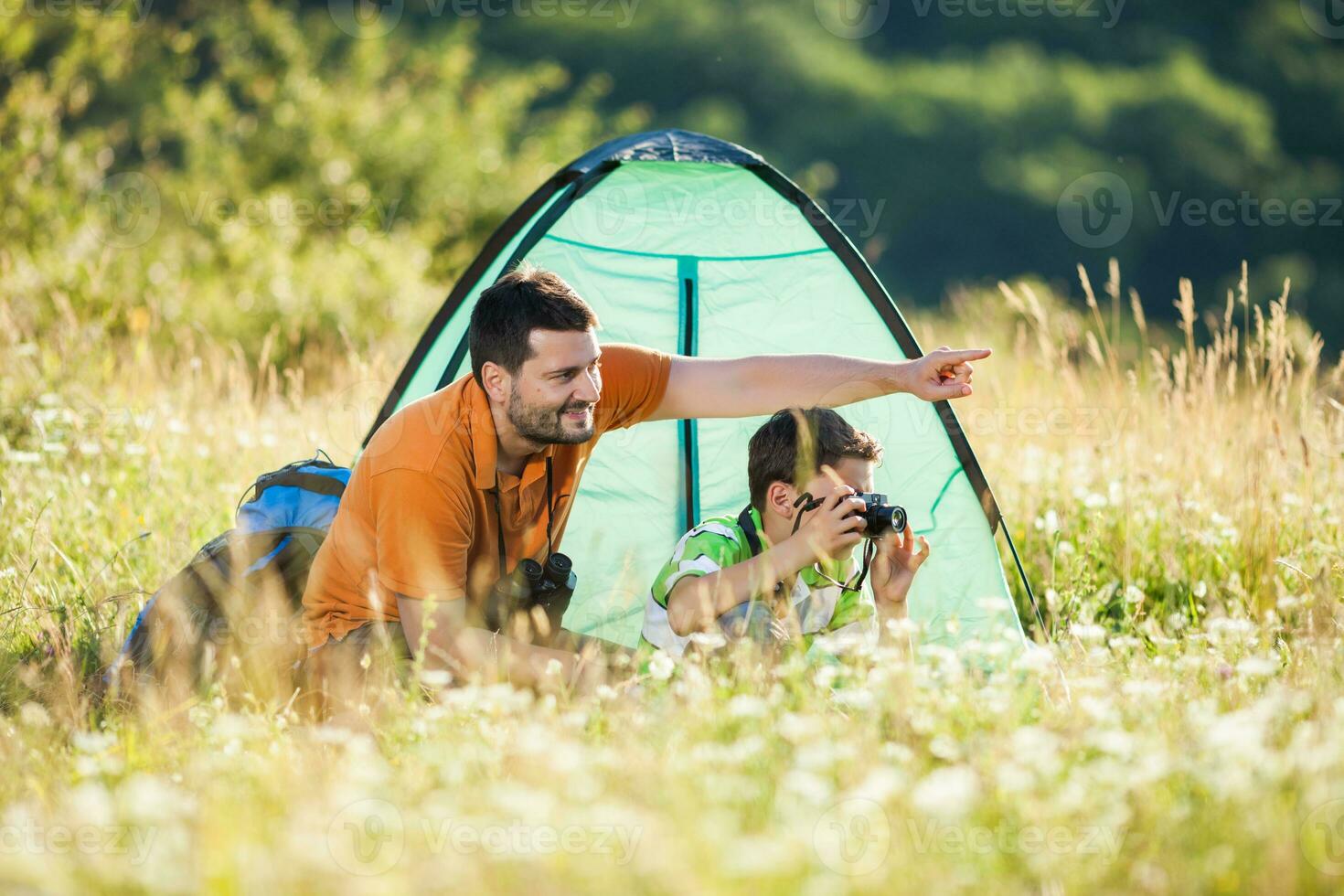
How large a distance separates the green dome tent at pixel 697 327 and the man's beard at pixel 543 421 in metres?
0.76

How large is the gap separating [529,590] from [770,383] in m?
0.82

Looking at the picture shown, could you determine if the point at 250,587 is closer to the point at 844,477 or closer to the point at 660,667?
the point at 660,667

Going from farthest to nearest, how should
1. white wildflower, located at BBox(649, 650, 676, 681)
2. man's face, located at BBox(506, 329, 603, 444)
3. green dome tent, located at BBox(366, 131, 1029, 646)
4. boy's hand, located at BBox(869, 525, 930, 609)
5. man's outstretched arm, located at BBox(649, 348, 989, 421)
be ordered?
green dome tent, located at BBox(366, 131, 1029, 646) < man's outstretched arm, located at BBox(649, 348, 989, 421) < boy's hand, located at BBox(869, 525, 930, 609) < man's face, located at BBox(506, 329, 603, 444) < white wildflower, located at BBox(649, 650, 676, 681)

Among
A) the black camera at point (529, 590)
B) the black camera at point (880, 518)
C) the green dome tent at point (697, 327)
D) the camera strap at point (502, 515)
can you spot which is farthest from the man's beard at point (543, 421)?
the green dome tent at point (697, 327)

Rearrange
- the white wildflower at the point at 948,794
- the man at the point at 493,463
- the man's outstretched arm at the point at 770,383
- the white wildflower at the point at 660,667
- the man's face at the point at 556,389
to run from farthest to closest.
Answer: the man's outstretched arm at the point at 770,383 < the man's face at the point at 556,389 < the man at the point at 493,463 < the white wildflower at the point at 660,667 < the white wildflower at the point at 948,794

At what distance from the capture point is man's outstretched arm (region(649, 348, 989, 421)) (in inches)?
122

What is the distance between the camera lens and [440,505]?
2.73 metres

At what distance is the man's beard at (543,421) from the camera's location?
2830mm

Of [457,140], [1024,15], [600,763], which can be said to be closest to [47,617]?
[600,763]

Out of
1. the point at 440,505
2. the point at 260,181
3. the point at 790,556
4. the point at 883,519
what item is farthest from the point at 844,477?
the point at 260,181

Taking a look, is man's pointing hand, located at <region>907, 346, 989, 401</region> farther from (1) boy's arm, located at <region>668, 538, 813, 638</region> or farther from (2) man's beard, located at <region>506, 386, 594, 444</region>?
(2) man's beard, located at <region>506, 386, 594, 444</region>

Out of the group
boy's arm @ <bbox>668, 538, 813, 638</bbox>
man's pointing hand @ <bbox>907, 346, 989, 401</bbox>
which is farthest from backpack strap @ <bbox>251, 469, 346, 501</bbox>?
man's pointing hand @ <bbox>907, 346, 989, 401</bbox>

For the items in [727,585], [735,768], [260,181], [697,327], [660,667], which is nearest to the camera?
[735,768]

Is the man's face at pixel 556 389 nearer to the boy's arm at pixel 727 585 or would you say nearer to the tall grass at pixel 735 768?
the boy's arm at pixel 727 585
